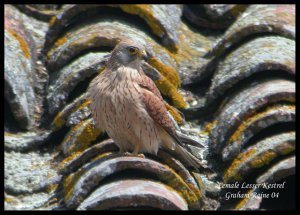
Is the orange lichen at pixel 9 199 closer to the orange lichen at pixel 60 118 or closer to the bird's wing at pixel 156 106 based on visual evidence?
the orange lichen at pixel 60 118

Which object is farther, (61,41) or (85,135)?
(61,41)

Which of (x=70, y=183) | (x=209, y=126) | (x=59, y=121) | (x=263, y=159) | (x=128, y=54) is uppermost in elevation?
(x=128, y=54)

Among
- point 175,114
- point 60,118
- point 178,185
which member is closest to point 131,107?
point 175,114

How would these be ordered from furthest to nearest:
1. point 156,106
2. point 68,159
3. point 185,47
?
point 185,47
point 156,106
point 68,159

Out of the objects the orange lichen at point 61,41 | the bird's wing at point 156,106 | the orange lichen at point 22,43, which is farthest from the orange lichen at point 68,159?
the orange lichen at point 61,41

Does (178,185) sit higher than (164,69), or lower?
lower

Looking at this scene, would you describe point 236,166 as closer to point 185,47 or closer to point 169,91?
point 169,91

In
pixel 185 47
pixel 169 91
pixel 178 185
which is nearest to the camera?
pixel 178 185
